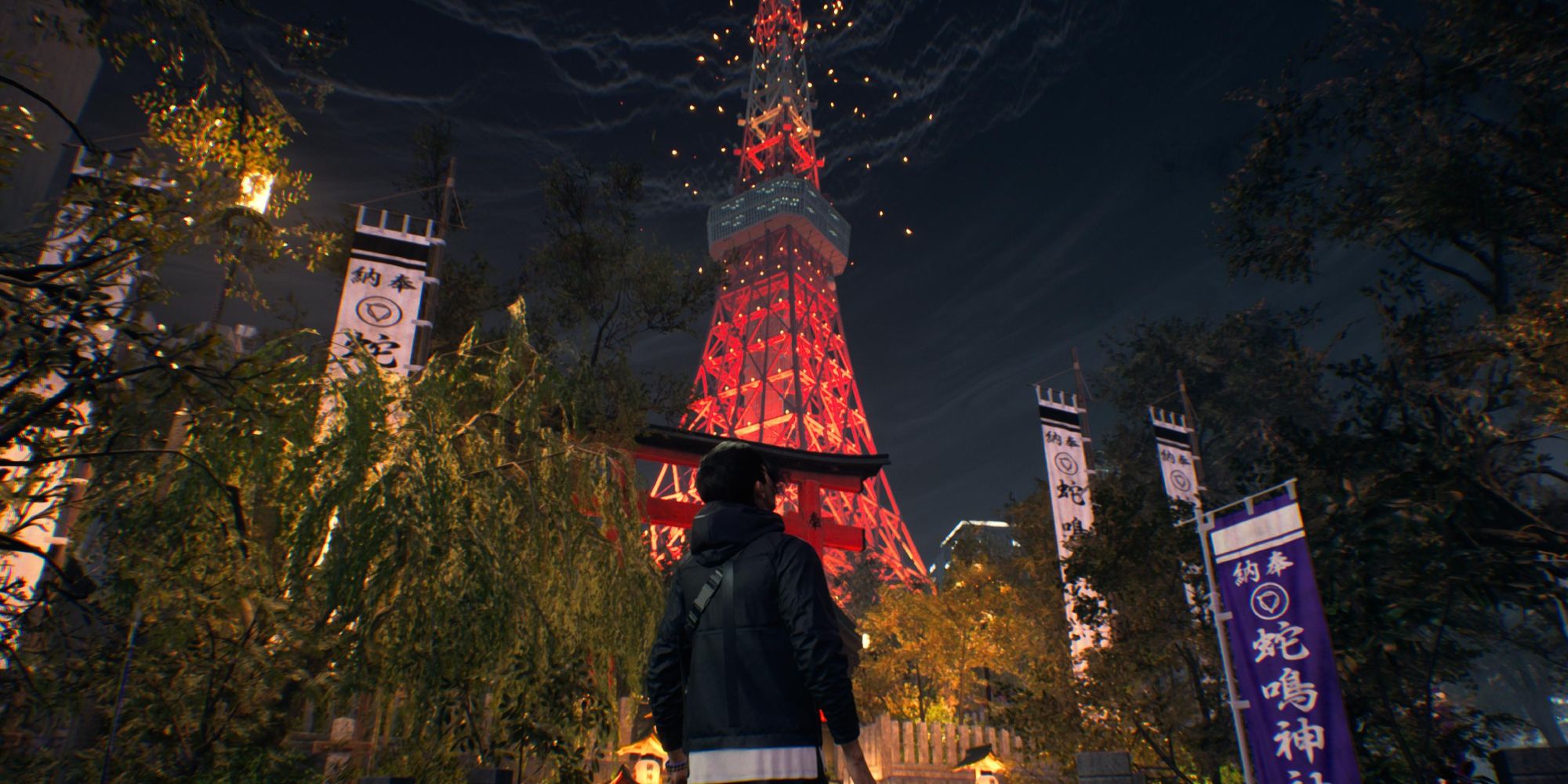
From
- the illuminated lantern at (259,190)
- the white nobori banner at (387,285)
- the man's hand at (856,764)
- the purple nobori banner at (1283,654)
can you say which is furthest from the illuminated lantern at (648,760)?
the man's hand at (856,764)

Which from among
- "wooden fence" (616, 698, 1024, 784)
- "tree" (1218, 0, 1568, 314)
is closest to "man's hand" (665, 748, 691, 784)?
"tree" (1218, 0, 1568, 314)

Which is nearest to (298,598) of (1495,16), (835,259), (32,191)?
(32,191)

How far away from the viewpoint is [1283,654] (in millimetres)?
5047

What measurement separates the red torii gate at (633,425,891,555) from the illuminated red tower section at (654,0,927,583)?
2165cm

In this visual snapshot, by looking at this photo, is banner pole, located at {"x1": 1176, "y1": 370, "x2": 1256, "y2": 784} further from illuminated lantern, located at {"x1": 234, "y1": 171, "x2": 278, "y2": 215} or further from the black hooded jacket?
illuminated lantern, located at {"x1": 234, "y1": 171, "x2": 278, "y2": 215}

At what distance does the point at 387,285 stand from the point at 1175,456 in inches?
528

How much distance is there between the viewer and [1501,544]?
4977 millimetres

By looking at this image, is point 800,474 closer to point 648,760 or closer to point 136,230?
point 648,760

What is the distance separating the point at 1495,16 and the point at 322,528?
9596 mm

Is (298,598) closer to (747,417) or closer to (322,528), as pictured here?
(322,528)

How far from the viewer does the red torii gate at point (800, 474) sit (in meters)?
15.0

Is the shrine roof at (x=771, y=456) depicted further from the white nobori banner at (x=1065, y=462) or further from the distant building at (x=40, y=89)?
the distant building at (x=40, y=89)

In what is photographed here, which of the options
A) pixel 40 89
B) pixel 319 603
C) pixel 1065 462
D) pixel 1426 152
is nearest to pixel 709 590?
pixel 319 603

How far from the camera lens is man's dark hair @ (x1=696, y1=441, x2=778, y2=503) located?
2.68 meters
